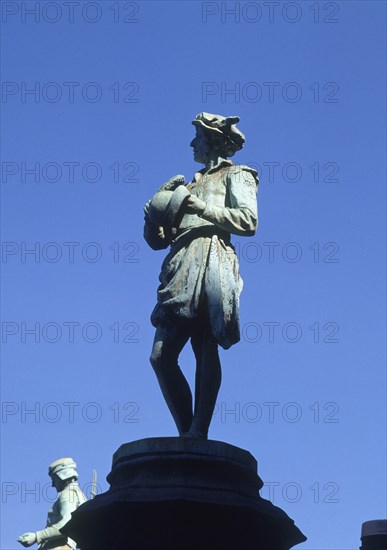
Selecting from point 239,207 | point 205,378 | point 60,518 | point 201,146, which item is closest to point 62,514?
point 60,518

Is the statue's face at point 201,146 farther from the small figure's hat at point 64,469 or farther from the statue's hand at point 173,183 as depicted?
the small figure's hat at point 64,469

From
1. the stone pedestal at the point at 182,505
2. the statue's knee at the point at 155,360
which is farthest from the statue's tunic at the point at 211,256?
the stone pedestal at the point at 182,505

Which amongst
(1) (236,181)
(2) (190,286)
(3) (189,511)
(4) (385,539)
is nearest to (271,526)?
(3) (189,511)

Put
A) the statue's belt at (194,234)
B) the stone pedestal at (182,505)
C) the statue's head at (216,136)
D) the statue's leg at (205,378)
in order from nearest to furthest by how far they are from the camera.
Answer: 1. the stone pedestal at (182,505)
2. the statue's leg at (205,378)
3. the statue's belt at (194,234)
4. the statue's head at (216,136)

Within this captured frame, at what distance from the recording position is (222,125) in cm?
1239

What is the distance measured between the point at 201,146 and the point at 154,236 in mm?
1116

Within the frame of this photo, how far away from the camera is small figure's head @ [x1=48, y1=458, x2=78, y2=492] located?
1622 cm

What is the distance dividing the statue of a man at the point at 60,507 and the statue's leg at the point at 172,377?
15.1ft

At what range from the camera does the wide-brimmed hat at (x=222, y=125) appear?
1238cm

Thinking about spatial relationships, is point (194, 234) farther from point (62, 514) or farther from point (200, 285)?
point (62, 514)

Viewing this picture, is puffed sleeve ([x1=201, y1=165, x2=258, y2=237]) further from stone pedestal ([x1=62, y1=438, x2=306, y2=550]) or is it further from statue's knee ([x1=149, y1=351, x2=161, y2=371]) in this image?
stone pedestal ([x1=62, y1=438, x2=306, y2=550])

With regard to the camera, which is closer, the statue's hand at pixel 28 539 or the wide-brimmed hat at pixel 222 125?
the wide-brimmed hat at pixel 222 125

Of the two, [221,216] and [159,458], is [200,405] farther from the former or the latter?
[221,216]

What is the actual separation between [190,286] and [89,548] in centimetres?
238
